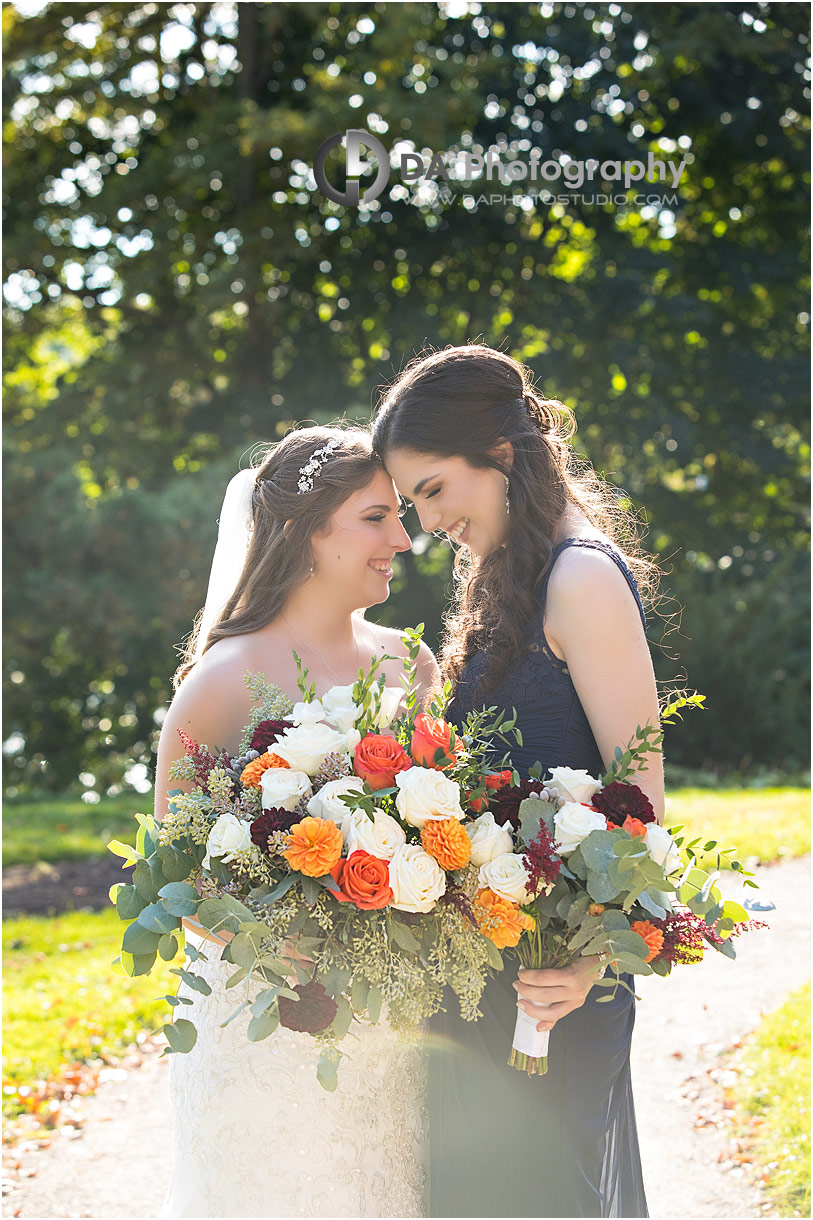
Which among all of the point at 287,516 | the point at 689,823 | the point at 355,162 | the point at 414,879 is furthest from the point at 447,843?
the point at 355,162

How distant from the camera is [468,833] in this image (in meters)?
2.23

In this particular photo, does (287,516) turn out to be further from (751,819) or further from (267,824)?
(751,819)

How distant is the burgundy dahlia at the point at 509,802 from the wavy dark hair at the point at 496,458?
0.58 metres

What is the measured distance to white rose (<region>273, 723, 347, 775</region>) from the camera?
2.27 meters

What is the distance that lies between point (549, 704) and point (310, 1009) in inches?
39.1

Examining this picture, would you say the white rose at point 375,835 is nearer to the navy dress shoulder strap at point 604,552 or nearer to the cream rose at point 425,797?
the cream rose at point 425,797

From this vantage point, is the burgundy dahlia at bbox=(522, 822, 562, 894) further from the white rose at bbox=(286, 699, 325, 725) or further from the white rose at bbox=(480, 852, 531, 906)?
the white rose at bbox=(286, 699, 325, 725)

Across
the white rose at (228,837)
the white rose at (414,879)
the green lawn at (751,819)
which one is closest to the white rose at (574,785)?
the white rose at (414,879)

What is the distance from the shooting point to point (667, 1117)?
4.93 m

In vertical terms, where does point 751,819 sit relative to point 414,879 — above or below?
below

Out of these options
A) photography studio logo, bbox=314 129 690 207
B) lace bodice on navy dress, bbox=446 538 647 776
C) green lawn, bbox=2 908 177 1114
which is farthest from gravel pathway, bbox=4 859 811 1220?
photography studio logo, bbox=314 129 690 207

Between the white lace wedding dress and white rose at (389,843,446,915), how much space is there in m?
0.73

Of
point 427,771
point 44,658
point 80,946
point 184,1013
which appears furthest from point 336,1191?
point 44,658

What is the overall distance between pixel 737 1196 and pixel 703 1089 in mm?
906
